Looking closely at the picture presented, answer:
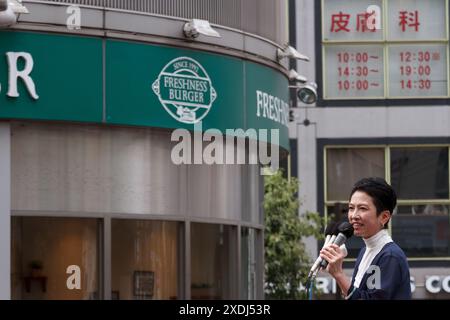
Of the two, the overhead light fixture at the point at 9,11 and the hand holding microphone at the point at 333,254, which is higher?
the overhead light fixture at the point at 9,11

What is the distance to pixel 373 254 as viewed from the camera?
7102 millimetres

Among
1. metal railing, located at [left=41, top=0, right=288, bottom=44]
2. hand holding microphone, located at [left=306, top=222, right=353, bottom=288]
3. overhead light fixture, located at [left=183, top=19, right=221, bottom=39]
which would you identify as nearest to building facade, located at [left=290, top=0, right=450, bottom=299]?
metal railing, located at [left=41, top=0, right=288, bottom=44]

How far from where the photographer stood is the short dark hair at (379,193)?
279 inches

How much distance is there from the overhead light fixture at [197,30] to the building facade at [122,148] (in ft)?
0.30

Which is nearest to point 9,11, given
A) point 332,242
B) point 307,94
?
point 307,94

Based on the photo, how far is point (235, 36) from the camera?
1680 cm

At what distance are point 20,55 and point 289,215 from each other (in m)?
11.7

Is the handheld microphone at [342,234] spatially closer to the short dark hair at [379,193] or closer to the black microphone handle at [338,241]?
the black microphone handle at [338,241]

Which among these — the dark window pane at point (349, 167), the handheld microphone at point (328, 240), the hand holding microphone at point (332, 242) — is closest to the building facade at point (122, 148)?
the handheld microphone at point (328, 240)

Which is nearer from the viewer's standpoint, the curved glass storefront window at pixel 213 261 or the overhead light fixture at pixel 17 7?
the overhead light fixture at pixel 17 7

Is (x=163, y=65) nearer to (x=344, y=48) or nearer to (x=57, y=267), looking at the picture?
(x=57, y=267)

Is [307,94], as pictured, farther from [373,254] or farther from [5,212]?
[373,254]

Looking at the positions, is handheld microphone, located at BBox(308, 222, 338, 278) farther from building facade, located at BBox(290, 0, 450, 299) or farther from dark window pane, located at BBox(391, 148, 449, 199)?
dark window pane, located at BBox(391, 148, 449, 199)
